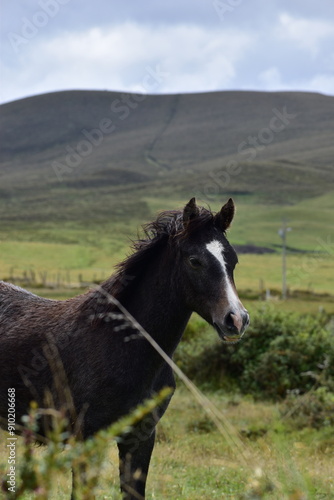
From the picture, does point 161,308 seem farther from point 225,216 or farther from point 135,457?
point 135,457

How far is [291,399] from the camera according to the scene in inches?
760

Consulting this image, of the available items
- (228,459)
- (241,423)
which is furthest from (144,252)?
(241,423)

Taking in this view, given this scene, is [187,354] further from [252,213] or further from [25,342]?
[252,213]

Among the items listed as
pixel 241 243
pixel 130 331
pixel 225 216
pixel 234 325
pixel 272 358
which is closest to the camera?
pixel 234 325

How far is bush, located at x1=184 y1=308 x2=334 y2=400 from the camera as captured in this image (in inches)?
844

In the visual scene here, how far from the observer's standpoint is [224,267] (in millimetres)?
4801

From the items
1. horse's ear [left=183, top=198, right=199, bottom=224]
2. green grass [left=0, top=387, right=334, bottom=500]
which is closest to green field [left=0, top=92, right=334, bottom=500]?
green grass [left=0, top=387, right=334, bottom=500]

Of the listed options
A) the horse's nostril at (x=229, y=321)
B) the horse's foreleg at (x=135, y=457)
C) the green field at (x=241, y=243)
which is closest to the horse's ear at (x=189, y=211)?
the horse's nostril at (x=229, y=321)

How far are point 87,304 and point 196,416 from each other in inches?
482

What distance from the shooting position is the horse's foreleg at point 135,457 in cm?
494

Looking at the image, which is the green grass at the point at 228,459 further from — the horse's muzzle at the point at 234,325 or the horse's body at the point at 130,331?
the horse's muzzle at the point at 234,325

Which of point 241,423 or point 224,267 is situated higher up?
point 224,267

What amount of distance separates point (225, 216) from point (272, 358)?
1717 cm

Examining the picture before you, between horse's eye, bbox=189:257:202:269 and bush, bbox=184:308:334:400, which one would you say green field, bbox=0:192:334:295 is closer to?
bush, bbox=184:308:334:400
